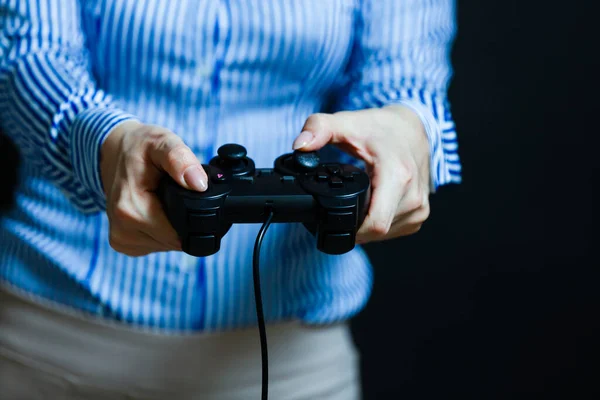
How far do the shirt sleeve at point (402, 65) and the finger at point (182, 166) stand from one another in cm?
22

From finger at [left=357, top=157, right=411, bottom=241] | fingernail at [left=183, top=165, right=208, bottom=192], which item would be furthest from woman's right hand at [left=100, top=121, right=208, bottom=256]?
finger at [left=357, top=157, right=411, bottom=241]

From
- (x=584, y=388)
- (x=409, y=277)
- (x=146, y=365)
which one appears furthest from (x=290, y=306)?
(x=584, y=388)

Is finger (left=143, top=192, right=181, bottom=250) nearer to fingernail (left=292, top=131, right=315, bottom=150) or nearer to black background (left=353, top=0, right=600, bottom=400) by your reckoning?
fingernail (left=292, top=131, right=315, bottom=150)

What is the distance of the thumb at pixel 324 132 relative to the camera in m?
0.50

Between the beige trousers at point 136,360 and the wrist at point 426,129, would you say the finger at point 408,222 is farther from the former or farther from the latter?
the beige trousers at point 136,360

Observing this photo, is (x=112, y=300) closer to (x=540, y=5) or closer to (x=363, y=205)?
(x=363, y=205)

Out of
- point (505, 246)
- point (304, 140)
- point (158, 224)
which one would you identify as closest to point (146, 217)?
point (158, 224)

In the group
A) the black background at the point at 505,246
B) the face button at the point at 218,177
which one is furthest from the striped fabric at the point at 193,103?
the black background at the point at 505,246

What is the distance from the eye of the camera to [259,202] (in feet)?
1.48

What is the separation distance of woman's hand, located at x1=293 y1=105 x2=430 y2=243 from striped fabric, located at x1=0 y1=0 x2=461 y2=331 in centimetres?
4

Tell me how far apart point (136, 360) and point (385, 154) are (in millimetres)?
284

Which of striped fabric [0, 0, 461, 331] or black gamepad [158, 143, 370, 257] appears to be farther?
striped fabric [0, 0, 461, 331]

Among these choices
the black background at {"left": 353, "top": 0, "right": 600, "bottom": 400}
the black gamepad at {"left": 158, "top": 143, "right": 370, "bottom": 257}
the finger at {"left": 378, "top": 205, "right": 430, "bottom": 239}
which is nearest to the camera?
the black gamepad at {"left": 158, "top": 143, "right": 370, "bottom": 257}

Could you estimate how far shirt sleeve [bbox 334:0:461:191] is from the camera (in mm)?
618
